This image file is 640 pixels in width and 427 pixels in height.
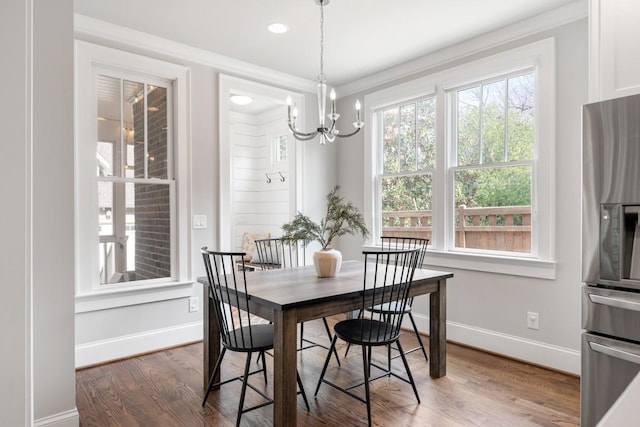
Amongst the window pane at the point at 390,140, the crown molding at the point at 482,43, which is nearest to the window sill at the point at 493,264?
the window pane at the point at 390,140

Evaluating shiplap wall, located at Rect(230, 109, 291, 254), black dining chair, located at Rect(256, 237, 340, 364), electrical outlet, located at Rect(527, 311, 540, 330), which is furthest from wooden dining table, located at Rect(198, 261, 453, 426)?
shiplap wall, located at Rect(230, 109, 291, 254)

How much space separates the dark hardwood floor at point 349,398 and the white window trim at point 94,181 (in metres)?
0.55

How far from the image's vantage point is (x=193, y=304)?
3.74m

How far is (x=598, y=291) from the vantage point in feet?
6.06

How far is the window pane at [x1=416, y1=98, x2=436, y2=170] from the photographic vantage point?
3916 mm

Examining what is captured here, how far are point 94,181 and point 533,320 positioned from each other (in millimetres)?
3695

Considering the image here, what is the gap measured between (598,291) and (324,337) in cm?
247

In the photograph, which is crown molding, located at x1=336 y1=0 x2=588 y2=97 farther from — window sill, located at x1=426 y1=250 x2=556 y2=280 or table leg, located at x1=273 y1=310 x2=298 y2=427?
table leg, located at x1=273 y1=310 x2=298 y2=427

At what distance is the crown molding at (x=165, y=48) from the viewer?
10.2ft

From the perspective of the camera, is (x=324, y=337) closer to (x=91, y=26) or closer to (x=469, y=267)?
(x=469, y=267)

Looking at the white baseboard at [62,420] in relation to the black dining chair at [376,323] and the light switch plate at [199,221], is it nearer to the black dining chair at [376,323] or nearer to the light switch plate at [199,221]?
the black dining chair at [376,323]

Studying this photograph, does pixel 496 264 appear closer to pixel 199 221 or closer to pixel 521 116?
pixel 521 116

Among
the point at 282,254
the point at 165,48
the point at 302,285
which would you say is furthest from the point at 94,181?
the point at 302,285

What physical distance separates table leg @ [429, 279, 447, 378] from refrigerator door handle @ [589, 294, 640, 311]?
1.16 meters
